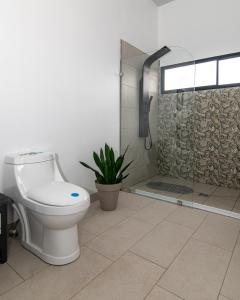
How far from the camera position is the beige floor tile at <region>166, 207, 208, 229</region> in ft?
5.97

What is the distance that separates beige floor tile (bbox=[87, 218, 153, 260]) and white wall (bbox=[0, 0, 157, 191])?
2.29 feet

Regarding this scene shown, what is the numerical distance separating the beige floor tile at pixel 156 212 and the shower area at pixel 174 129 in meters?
0.23

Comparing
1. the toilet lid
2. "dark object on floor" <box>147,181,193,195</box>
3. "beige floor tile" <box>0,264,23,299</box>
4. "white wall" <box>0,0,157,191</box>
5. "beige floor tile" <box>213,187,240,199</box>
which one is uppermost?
"white wall" <box>0,0,157,191</box>

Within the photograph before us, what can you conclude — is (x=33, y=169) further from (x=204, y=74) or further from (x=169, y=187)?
(x=204, y=74)

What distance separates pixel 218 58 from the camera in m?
2.71

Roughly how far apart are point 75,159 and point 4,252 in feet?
3.32

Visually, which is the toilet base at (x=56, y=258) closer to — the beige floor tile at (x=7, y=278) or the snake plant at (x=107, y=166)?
the beige floor tile at (x=7, y=278)

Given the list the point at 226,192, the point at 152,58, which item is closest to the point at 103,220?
the point at 226,192

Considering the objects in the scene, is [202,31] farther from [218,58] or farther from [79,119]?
[79,119]

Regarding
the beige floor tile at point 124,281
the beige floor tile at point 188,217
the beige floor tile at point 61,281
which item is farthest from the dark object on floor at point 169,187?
the beige floor tile at point 61,281

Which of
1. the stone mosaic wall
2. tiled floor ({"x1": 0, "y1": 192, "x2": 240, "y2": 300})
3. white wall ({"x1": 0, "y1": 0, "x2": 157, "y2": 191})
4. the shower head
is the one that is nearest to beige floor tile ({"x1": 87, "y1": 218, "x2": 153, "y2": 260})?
tiled floor ({"x1": 0, "y1": 192, "x2": 240, "y2": 300})

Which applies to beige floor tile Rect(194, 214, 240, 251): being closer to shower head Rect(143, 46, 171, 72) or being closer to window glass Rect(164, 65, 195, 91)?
window glass Rect(164, 65, 195, 91)

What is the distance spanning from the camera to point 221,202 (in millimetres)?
2279

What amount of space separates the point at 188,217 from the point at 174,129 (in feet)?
3.91
